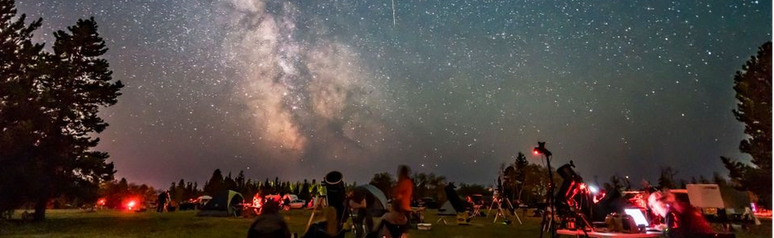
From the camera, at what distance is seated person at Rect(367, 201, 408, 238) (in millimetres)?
8914

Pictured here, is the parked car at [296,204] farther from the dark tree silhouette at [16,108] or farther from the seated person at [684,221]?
the seated person at [684,221]

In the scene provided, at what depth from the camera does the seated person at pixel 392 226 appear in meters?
8.91

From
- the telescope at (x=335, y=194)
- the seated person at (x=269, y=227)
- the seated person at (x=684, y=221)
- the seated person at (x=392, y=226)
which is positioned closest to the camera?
the seated person at (x=269, y=227)

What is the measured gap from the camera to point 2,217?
25.0 m

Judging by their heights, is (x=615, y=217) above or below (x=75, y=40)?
below

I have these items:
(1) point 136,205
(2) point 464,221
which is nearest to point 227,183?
(1) point 136,205

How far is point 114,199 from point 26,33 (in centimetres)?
4158

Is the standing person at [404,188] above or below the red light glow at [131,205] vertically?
above

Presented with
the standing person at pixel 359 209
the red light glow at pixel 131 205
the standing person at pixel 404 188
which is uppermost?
the standing person at pixel 404 188

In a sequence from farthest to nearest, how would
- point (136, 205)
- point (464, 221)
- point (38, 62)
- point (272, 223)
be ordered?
point (136, 205)
point (38, 62)
point (464, 221)
point (272, 223)

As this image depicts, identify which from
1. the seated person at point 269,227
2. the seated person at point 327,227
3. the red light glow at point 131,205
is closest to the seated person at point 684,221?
the seated person at point 327,227

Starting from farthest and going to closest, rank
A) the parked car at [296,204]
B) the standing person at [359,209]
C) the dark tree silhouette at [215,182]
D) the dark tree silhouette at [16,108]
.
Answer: the dark tree silhouette at [215,182] < the parked car at [296,204] < the dark tree silhouette at [16,108] < the standing person at [359,209]

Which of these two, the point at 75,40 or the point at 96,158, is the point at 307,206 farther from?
the point at 75,40

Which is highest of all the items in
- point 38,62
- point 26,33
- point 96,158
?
point 26,33
